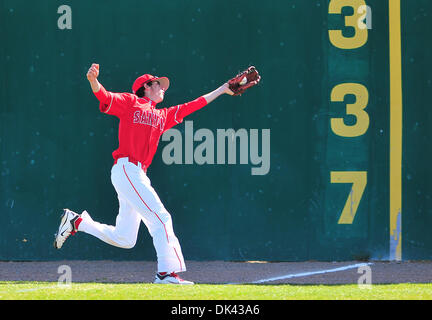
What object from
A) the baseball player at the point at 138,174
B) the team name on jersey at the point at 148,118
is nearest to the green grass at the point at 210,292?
the baseball player at the point at 138,174

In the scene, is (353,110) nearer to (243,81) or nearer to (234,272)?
(243,81)

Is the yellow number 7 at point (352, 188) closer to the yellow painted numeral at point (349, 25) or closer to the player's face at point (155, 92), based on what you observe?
the yellow painted numeral at point (349, 25)

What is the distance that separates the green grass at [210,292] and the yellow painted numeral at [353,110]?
2.23m

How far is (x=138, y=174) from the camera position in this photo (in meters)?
7.00

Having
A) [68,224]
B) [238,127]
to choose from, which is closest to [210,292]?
[68,224]

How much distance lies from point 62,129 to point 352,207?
344 centimetres

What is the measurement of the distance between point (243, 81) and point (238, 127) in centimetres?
94

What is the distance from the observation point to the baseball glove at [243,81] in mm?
7555

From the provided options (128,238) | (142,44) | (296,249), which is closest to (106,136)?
(142,44)

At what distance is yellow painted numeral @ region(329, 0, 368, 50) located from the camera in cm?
845

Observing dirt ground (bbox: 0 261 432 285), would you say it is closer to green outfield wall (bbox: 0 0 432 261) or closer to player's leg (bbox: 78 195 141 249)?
→ green outfield wall (bbox: 0 0 432 261)

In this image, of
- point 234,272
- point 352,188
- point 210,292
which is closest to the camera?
point 210,292

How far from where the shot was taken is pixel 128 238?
7207 millimetres

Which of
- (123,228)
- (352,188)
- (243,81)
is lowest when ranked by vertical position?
(123,228)
